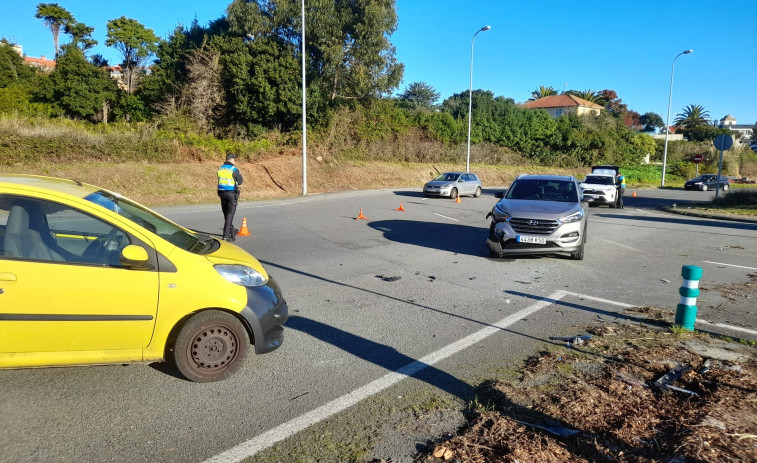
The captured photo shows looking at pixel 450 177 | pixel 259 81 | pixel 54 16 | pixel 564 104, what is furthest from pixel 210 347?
pixel 564 104

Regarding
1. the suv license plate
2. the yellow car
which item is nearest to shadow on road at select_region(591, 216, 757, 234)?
the suv license plate

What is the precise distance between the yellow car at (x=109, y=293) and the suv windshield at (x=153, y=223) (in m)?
0.03

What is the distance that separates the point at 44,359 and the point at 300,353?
210 cm

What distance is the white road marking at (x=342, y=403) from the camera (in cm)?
329

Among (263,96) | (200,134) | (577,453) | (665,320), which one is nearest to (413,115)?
(263,96)

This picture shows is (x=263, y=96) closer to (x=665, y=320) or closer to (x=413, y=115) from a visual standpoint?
(x=413, y=115)

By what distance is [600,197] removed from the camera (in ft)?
78.9

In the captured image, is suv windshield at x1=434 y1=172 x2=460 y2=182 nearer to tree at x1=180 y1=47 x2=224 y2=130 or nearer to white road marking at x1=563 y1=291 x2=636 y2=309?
tree at x1=180 y1=47 x2=224 y2=130

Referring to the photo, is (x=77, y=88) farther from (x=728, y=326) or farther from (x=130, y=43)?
(x=728, y=326)

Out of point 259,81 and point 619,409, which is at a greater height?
point 259,81

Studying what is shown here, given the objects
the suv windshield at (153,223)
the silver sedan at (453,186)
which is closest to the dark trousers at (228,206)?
the suv windshield at (153,223)

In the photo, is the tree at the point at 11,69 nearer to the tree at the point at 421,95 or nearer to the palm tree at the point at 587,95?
the tree at the point at 421,95

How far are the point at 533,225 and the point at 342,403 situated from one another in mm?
6620

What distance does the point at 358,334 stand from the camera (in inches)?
219
